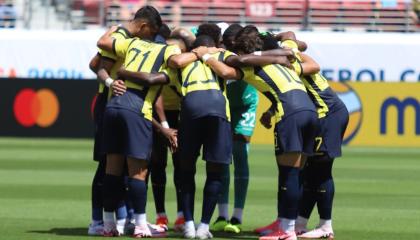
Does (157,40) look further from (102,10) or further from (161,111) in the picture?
(102,10)

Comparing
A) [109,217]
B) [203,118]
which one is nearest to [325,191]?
[203,118]

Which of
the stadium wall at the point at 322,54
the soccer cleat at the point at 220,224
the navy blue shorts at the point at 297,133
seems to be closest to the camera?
the navy blue shorts at the point at 297,133

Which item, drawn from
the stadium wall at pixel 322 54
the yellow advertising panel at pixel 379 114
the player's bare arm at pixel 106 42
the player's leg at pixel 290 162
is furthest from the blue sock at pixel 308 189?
the stadium wall at pixel 322 54

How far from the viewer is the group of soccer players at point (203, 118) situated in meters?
9.55

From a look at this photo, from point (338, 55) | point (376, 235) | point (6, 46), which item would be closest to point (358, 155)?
point (338, 55)

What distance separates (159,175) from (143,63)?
4.81ft

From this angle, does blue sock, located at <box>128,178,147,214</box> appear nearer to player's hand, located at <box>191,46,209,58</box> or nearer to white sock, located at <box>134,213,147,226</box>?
white sock, located at <box>134,213,147,226</box>

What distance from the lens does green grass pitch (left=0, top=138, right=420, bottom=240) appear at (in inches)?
420

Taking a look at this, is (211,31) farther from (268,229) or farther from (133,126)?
(268,229)

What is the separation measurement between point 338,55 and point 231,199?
1646 centimetres

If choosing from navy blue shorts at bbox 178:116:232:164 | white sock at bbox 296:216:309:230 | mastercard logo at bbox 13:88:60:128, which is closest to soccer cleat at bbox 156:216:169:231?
navy blue shorts at bbox 178:116:232:164

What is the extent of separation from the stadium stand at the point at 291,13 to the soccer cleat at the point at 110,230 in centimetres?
2107

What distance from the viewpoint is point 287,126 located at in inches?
373

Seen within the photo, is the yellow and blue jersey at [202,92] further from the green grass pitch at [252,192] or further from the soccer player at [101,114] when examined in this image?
the green grass pitch at [252,192]
